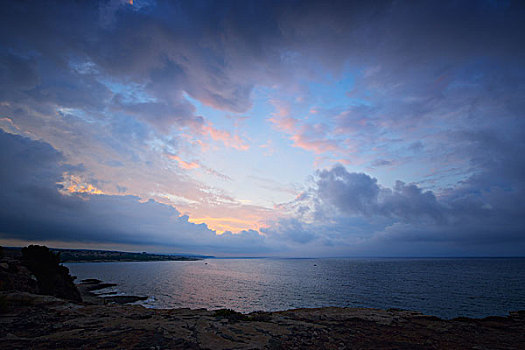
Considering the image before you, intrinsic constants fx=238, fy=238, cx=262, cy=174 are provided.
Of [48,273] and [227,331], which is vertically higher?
[227,331]

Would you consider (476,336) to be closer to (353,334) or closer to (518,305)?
(353,334)

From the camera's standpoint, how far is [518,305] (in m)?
46.6

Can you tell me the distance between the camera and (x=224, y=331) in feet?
57.0

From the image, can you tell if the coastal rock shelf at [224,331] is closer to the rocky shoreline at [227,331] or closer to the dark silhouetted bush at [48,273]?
the rocky shoreline at [227,331]

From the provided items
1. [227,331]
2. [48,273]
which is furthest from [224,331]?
[48,273]

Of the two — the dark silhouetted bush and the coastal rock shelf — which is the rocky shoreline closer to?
the coastal rock shelf

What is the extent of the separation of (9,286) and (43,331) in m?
19.2

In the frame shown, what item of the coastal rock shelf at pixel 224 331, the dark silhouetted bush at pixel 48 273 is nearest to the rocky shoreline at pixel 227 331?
the coastal rock shelf at pixel 224 331

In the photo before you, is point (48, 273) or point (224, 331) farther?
point (48, 273)

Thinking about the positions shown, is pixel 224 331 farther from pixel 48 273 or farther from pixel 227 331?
pixel 48 273

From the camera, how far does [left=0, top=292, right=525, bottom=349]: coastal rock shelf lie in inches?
551

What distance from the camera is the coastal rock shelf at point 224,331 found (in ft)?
45.9

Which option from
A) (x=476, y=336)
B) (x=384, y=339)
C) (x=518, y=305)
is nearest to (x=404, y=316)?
(x=476, y=336)

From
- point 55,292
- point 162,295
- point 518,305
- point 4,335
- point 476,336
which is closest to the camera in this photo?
point 4,335
